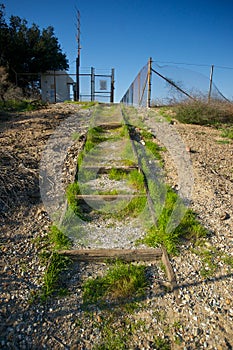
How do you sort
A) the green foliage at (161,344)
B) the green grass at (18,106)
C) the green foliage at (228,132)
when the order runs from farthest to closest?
1. the green grass at (18,106)
2. the green foliage at (228,132)
3. the green foliage at (161,344)

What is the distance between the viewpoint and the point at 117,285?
2.22 metres

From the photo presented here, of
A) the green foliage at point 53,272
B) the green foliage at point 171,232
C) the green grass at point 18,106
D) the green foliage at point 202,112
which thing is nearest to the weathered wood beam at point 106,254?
the green foliage at point 53,272

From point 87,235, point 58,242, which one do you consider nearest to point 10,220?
point 58,242

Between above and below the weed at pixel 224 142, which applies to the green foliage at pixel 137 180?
below

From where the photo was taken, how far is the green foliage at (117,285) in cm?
214

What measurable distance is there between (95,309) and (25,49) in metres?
23.8

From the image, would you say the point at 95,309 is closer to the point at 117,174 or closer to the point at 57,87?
the point at 117,174

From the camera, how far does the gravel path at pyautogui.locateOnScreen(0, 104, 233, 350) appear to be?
1808 millimetres

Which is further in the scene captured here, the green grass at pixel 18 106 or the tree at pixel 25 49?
the tree at pixel 25 49

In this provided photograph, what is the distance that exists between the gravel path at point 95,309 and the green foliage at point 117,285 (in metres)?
0.09

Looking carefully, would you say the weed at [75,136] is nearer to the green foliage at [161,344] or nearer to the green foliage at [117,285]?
the green foliage at [117,285]

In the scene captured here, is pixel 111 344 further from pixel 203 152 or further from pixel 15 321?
pixel 203 152

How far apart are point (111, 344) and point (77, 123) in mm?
6991

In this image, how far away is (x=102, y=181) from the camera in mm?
4355
